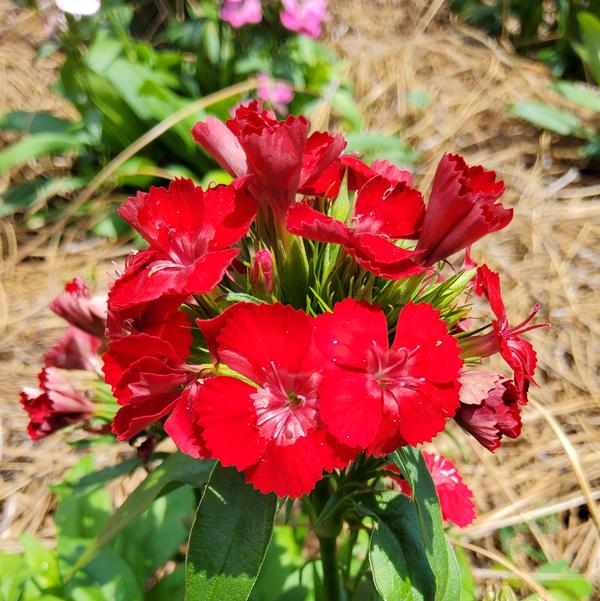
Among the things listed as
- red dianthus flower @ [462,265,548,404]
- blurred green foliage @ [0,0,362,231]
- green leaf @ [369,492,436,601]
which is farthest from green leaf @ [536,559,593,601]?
blurred green foliage @ [0,0,362,231]

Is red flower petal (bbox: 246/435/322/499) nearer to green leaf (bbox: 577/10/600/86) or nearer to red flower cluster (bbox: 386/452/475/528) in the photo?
red flower cluster (bbox: 386/452/475/528)

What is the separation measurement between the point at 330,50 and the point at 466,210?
3291mm

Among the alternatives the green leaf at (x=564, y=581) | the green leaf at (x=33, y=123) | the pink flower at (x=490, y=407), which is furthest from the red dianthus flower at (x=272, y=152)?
the green leaf at (x=33, y=123)

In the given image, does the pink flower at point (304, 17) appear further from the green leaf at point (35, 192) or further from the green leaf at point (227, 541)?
the green leaf at point (227, 541)

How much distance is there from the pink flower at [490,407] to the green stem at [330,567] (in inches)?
14.7

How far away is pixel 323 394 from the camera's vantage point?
0.75 meters

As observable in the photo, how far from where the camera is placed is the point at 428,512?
2.97ft

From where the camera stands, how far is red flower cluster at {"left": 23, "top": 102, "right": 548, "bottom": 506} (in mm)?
761

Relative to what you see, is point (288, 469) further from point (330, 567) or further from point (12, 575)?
point (12, 575)

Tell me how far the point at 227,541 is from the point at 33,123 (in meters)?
2.79

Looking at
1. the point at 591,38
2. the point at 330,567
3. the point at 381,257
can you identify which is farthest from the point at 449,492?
the point at 591,38

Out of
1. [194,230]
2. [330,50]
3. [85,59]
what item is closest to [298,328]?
[194,230]

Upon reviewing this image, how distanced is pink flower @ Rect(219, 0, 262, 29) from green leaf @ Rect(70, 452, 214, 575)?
8.77 feet

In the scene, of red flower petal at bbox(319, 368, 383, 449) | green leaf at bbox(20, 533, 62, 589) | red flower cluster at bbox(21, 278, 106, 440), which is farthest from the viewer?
green leaf at bbox(20, 533, 62, 589)
